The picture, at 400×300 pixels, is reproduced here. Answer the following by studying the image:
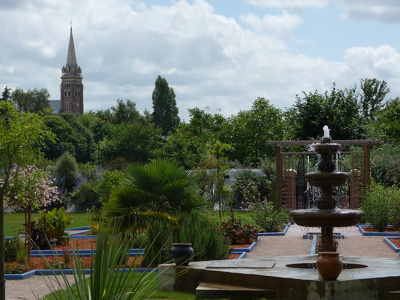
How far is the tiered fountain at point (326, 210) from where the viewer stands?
516 inches

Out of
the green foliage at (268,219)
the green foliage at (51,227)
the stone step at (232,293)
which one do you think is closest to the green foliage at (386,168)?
the green foliage at (268,219)

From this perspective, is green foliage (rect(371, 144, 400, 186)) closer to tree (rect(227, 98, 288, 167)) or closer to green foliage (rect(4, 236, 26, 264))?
tree (rect(227, 98, 288, 167))

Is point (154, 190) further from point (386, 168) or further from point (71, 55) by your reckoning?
point (71, 55)

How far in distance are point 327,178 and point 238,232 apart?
6.33m

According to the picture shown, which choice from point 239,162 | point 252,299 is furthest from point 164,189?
point 239,162

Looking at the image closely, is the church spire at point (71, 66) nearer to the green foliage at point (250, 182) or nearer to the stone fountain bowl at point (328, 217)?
the green foliage at point (250, 182)

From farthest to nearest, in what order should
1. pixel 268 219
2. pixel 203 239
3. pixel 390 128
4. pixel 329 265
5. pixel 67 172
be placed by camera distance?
1. pixel 390 128
2. pixel 67 172
3. pixel 268 219
4. pixel 203 239
5. pixel 329 265

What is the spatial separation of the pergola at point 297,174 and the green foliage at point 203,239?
11.0 m

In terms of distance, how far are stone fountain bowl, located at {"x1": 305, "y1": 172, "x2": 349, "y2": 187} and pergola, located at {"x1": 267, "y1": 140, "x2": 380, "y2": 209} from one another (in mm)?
12154

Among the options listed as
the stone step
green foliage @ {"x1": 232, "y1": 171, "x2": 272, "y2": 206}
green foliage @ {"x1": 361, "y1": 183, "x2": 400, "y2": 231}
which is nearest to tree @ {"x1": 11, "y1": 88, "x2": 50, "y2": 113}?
green foliage @ {"x1": 232, "y1": 171, "x2": 272, "y2": 206}

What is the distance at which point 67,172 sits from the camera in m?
42.3

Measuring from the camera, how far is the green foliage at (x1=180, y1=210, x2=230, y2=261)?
14.4m

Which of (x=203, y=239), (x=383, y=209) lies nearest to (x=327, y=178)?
(x=203, y=239)

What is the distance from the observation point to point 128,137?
6238 centimetres
